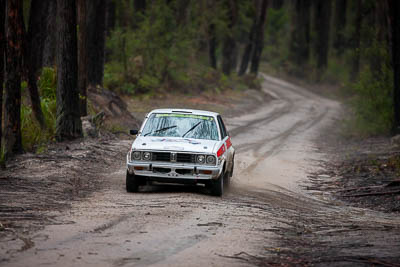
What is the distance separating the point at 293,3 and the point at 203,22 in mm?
19171

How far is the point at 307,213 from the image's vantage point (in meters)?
11.5

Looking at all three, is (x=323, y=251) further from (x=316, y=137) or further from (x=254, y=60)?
(x=254, y=60)

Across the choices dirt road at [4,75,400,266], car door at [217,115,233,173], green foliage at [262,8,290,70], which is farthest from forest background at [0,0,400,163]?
car door at [217,115,233,173]

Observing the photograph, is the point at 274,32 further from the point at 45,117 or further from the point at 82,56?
the point at 45,117

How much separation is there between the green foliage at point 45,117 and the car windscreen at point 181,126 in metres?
4.39

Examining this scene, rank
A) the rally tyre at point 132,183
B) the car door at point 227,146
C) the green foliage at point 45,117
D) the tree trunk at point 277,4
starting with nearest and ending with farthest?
the rally tyre at point 132,183 < the car door at point 227,146 < the green foliage at point 45,117 < the tree trunk at point 277,4

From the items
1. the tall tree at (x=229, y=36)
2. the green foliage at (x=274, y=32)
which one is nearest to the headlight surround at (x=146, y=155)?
the tall tree at (x=229, y=36)

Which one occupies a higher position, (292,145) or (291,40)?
(291,40)

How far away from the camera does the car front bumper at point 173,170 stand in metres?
11.7

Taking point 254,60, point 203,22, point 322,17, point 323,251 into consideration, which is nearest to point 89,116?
point 323,251

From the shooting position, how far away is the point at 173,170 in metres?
11.7

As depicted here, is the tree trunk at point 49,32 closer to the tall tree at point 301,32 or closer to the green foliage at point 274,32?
the tall tree at point 301,32

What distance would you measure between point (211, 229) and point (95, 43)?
706 inches

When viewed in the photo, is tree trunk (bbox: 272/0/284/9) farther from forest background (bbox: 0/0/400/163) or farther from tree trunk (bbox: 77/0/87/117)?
tree trunk (bbox: 77/0/87/117)
